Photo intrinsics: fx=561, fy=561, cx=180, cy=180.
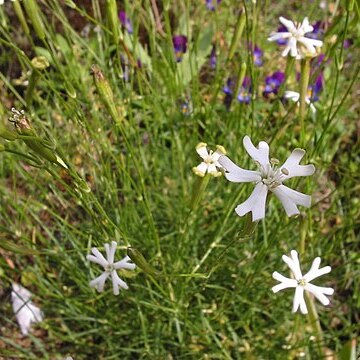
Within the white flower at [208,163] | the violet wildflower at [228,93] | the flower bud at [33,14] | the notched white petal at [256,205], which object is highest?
the violet wildflower at [228,93]

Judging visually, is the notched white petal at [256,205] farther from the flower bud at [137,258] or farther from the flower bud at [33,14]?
the flower bud at [33,14]

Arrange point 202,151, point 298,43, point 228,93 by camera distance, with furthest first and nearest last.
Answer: point 228,93 < point 298,43 < point 202,151

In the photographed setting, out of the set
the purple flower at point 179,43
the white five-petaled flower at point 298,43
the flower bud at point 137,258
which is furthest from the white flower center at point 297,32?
the purple flower at point 179,43

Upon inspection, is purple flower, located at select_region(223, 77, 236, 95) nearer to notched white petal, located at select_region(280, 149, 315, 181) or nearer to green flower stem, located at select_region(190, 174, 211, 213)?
green flower stem, located at select_region(190, 174, 211, 213)

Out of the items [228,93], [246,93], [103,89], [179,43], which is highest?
[179,43]

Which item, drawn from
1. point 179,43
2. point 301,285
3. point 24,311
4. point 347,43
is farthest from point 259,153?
point 347,43

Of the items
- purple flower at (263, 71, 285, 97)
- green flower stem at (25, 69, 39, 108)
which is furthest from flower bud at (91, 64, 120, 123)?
purple flower at (263, 71, 285, 97)

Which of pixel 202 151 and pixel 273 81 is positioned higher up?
pixel 273 81

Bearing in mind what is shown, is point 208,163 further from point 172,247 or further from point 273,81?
point 273,81
